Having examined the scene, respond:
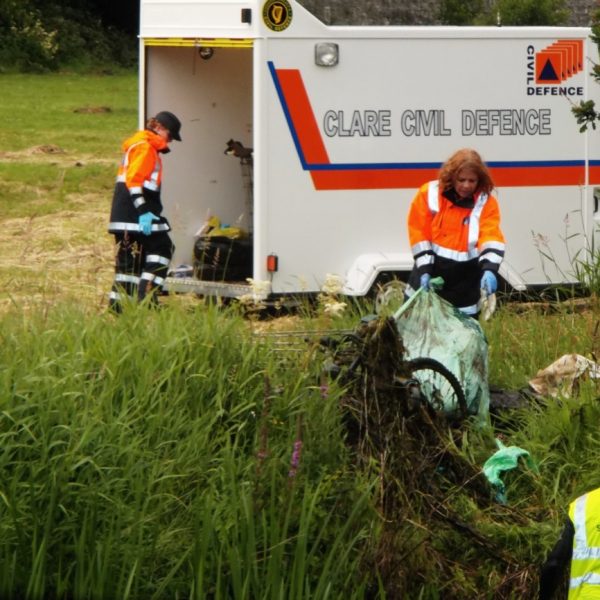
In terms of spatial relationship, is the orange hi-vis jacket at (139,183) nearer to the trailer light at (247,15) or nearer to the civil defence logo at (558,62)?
the trailer light at (247,15)

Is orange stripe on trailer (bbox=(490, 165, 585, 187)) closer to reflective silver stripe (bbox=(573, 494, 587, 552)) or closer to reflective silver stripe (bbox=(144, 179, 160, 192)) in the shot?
reflective silver stripe (bbox=(144, 179, 160, 192))

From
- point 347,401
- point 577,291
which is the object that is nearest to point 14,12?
point 577,291

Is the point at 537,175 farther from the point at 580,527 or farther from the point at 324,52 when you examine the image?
the point at 580,527

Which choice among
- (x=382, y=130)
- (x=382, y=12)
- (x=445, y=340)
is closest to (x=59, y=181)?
(x=382, y=130)

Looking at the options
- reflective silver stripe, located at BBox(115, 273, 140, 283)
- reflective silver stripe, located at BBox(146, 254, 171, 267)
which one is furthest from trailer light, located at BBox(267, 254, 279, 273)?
reflective silver stripe, located at BBox(115, 273, 140, 283)

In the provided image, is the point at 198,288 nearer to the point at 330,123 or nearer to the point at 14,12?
the point at 330,123

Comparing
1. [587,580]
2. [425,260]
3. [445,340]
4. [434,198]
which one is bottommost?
[587,580]

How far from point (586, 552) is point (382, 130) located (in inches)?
247

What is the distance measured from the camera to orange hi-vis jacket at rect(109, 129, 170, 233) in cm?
1097

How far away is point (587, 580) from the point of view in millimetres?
4832

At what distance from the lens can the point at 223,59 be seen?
1236 centimetres

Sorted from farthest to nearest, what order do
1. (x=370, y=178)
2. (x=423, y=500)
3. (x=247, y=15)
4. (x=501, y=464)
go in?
(x=370, y=178)
(x=247, y=15)
(x=501, y=464)
(x=423, y=500)

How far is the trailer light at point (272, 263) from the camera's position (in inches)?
422

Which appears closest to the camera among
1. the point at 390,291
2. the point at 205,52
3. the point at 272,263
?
the point at 390,291
